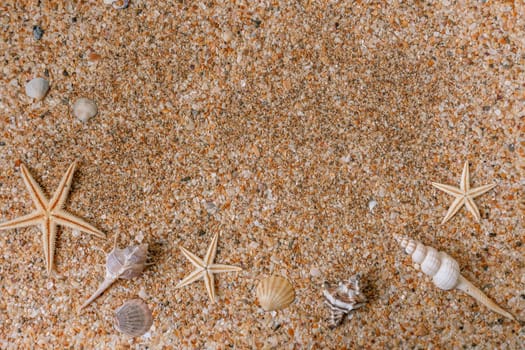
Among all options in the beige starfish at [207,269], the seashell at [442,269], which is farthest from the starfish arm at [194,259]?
the seashell at [442,269]

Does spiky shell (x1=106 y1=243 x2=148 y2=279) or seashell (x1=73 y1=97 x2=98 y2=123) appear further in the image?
seashell (x1=73 y1=97 x2=98 y2=123)

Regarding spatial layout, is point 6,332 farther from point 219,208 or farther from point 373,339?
point 373,339

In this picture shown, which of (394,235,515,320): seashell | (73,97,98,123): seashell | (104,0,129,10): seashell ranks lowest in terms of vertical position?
(394,235,515,320): seashell

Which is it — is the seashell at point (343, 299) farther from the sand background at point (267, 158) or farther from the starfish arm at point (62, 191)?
the starfish arm at point (62, 191)

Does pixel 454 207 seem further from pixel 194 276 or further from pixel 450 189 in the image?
pixel 194 276

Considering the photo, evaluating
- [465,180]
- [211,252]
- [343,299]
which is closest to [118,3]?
[211,252]

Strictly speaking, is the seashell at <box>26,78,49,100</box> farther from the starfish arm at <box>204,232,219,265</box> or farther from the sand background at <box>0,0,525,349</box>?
the starfish arm at <box>204,232,219,265</box>

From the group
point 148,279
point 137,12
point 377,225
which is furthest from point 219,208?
point 137,12

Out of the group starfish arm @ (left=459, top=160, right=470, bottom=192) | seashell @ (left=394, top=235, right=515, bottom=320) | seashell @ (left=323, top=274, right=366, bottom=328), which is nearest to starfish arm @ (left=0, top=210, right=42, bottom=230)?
seashell @ (left=323, top=274, right=366, bottom=328)
